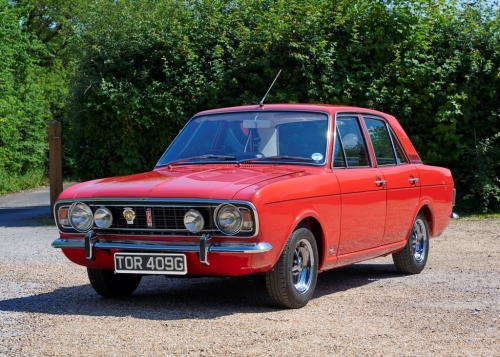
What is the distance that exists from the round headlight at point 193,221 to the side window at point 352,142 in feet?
6.44

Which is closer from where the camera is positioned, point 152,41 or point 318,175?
point 318,175

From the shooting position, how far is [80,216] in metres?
7.74

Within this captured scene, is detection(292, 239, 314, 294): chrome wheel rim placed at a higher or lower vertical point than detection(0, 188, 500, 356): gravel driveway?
higher

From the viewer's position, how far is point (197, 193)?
7.25 m

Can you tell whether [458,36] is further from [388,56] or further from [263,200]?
[263,200]

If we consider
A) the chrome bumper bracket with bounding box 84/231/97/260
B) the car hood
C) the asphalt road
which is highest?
the car hood

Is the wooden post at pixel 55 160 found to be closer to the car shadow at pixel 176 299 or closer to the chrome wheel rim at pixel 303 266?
the car shadow at pixel 176 299

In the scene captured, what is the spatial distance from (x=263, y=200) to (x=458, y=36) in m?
10.6

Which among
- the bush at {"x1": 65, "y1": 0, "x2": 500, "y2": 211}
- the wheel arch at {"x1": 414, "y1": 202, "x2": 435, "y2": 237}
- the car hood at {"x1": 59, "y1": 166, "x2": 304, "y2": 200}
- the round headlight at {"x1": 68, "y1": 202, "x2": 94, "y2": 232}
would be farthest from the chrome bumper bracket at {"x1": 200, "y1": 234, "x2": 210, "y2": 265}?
the bush at {"x1": 65, "y1": 0, "x2": 500, "y2": 211}

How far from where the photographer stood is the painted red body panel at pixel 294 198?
7188 millimetres

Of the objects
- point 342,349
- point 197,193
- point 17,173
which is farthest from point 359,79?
point 17,173

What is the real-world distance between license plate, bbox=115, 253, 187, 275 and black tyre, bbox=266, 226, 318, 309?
0.71 metres

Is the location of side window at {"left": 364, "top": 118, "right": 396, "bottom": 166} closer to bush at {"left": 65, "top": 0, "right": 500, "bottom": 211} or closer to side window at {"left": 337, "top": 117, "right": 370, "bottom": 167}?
side window at {"left": 337, "top": 117, "right": 370, "bottom": 167}

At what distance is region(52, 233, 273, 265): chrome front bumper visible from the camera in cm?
708
